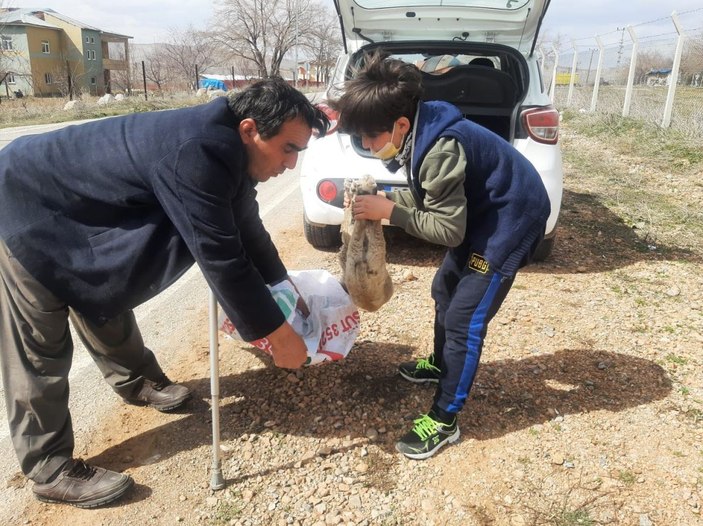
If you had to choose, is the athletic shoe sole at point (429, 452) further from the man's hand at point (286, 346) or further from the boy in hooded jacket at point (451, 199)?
the man's hand at point (286, 346)

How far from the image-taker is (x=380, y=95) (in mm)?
1938

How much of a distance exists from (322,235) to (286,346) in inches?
102

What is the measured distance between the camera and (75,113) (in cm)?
1853

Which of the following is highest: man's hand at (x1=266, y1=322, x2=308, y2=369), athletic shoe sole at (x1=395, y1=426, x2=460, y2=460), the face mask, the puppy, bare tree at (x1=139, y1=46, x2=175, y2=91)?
bare tree at (x1=139, y1=46, x2=175, y2=91)

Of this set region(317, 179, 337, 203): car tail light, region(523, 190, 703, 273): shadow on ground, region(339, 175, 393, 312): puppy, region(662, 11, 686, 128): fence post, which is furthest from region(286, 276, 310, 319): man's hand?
region(662, 11, 686, 128): fence post

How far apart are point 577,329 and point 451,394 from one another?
4.66ft

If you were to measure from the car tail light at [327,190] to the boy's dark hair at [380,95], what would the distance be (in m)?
1.94

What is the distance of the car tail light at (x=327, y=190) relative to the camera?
397 centimetres

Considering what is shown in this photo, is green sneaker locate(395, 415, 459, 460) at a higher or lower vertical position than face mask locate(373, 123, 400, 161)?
lower

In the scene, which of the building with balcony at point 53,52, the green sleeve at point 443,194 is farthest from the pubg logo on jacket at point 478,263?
the building with balcony at point 53,52

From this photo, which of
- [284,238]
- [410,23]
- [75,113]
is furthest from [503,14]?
[75,113]

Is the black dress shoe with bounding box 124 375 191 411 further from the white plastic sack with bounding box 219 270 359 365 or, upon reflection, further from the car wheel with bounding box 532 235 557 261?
the car wheel with bounding box 532 235 557 261

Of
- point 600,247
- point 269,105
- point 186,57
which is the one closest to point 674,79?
point 600,247

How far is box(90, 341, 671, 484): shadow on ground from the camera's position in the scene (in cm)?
238
